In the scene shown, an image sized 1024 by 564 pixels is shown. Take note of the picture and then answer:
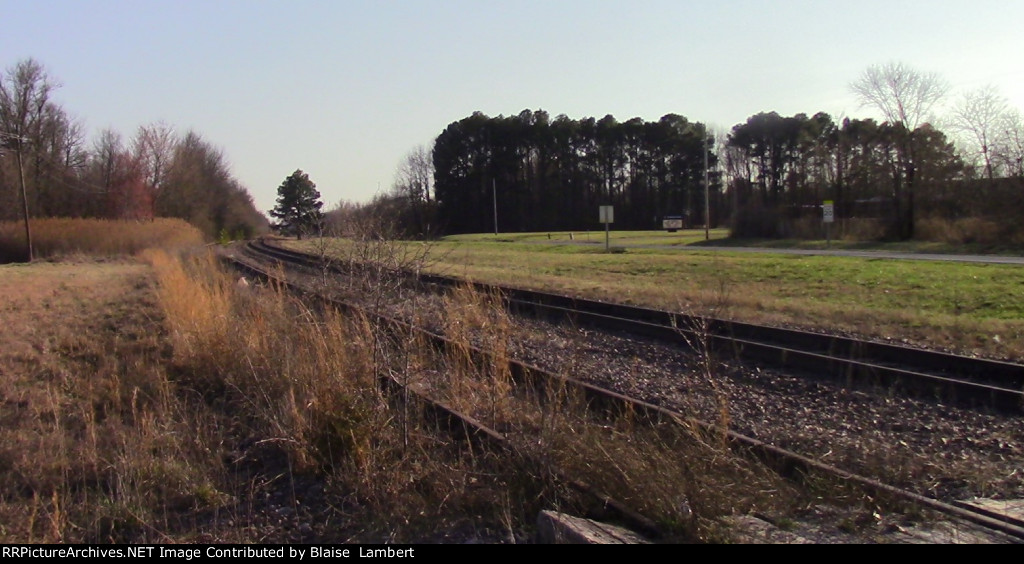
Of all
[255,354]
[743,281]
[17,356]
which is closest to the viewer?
[255,354]

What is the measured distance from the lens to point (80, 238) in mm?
52531

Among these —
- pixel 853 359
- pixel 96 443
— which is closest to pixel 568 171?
pixel 853 359

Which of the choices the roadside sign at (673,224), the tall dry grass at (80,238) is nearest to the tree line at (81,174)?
the tall dry grass at (80,238)

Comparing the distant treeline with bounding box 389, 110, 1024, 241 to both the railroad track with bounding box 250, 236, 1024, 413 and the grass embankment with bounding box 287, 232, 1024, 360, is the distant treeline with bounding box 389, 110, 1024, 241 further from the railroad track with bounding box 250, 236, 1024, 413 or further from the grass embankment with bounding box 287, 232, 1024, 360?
the railroad track with bounding box 250, 236, 1024, 413

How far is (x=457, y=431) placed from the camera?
650cm

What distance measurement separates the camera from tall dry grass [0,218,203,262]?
51.3 meters

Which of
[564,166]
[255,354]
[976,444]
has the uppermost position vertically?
[564,166]

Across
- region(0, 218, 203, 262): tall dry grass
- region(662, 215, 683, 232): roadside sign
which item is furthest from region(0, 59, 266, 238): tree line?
region(662, 215, 683, 232): roadside sign

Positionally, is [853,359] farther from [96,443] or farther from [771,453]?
[96,443]

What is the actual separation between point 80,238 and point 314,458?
53826 mm

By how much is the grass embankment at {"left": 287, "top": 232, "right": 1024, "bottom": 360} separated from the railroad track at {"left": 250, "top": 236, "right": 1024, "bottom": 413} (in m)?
1.38

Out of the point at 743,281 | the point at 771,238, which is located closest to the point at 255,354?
the point at 743,281
